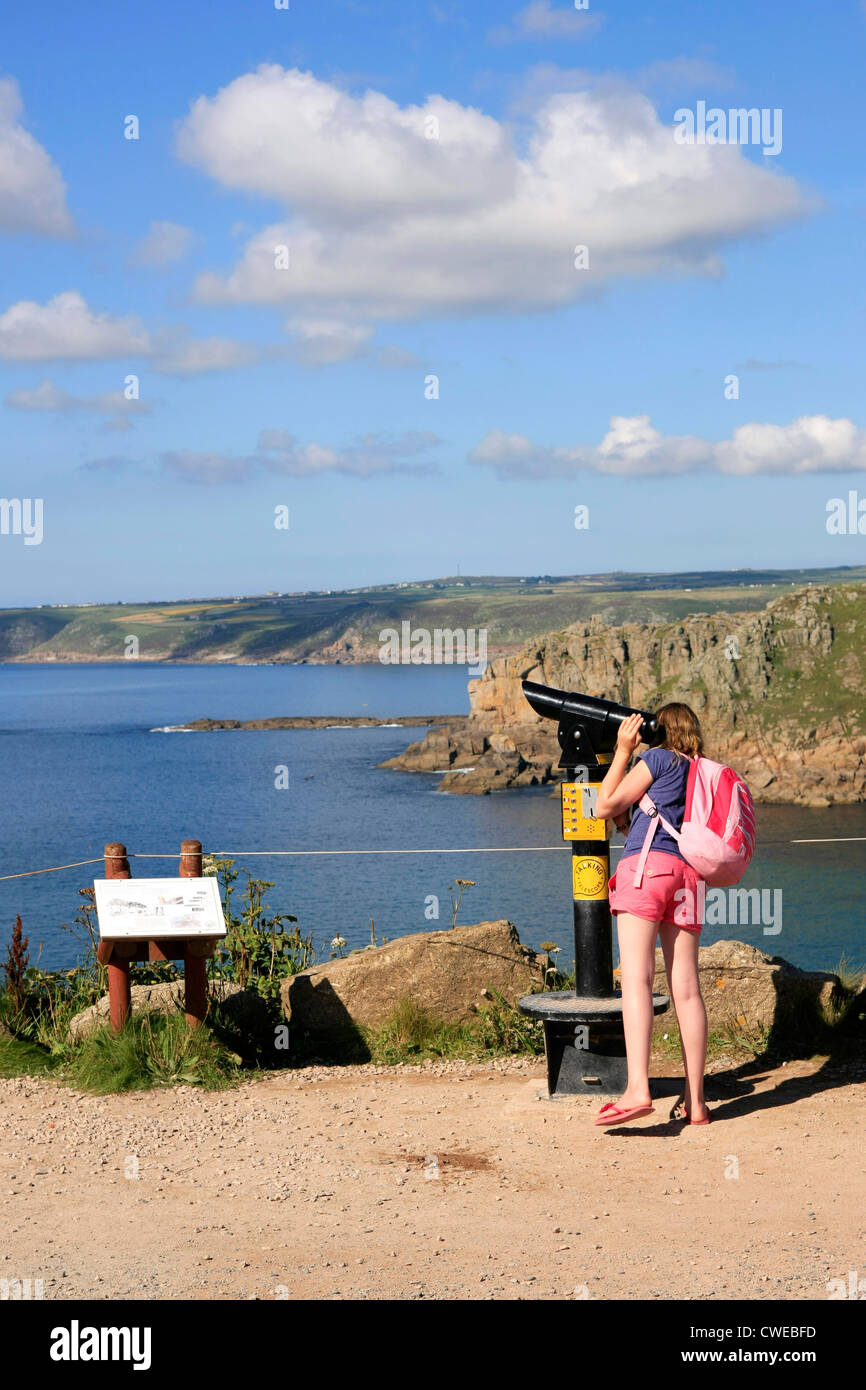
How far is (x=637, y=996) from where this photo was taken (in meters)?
6.84

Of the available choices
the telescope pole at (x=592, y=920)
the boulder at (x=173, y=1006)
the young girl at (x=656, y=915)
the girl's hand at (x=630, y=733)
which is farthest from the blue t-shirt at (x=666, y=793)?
the boulder at (x=173, y=1006)

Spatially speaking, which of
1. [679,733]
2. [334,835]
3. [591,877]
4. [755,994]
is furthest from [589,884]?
[334,835]

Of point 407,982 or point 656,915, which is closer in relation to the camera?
point 656,915

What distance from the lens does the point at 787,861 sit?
72000mm

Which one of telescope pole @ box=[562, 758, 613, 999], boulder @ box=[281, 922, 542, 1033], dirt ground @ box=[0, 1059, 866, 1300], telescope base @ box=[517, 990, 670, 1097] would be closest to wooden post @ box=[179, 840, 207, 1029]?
dirt ground @ box=[0, 1059, 866, 1300]

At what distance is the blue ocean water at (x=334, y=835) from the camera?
49.2 meters

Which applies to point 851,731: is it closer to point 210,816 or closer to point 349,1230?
point 210,816

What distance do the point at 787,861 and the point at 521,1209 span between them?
69.0 meters

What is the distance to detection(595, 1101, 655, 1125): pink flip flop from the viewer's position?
6770 millimetres

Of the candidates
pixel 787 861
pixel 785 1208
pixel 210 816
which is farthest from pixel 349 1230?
pixel 210 816

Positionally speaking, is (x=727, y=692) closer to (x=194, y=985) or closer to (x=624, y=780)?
(x=194, y=985)

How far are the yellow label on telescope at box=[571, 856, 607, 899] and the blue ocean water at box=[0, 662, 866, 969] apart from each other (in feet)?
34.8

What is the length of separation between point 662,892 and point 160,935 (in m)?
3.06

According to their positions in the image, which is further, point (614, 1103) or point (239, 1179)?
point (614, 1103)
